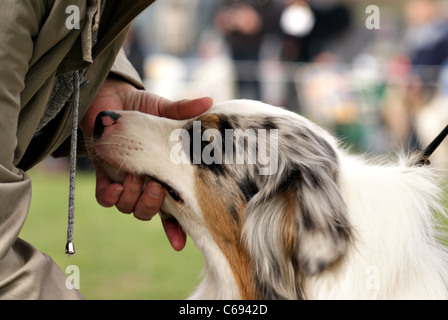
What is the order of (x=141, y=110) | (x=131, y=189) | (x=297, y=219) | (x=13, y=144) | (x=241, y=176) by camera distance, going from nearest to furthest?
(x=13, y=144), (x=297, y=219), (x=241, y=176), (x=131, y=189), (x=141, y=110)

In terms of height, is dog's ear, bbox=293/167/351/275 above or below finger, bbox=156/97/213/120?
below

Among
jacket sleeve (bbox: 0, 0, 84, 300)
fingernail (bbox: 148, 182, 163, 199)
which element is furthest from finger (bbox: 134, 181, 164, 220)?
jacket sleeve (bbox: 0, 0, 84, 300)

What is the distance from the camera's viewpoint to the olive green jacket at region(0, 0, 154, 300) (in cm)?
256

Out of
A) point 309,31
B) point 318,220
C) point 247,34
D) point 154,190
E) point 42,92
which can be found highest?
point 309,31

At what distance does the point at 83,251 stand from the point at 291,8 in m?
8.61

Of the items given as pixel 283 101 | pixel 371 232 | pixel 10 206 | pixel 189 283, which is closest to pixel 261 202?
pixel 371 232

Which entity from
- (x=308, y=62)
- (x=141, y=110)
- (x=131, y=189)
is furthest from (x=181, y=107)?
(x=308, y=62)

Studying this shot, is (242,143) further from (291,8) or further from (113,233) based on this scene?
(291,8)

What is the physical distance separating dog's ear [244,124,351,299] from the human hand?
1.65ft

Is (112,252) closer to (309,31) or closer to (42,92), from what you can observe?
(42,92)

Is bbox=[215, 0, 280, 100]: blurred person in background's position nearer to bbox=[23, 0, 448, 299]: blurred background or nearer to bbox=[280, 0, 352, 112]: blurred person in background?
bbox=[23, 0, 448, 299]: blurred background

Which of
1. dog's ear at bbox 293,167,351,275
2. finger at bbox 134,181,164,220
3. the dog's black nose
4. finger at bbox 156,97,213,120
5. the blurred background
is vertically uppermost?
the blurred background

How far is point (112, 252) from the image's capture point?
7582 millimetres

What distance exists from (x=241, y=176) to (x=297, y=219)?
414 millimetres
